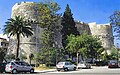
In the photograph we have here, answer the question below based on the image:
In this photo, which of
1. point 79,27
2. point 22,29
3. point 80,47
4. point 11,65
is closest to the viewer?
point 11,65

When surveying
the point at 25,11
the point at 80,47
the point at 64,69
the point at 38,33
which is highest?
the point at 25,11

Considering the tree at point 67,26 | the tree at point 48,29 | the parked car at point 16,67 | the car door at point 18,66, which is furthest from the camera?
the tree at point 67,26

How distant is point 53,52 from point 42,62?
451 cm

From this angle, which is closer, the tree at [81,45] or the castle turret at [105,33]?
the tree at [81,45]

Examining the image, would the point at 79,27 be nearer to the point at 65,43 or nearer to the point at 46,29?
the point at 65,43

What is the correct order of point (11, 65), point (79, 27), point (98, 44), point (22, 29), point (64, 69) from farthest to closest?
1. point (79, 27)
2. point (98, 44)
3. point (22, 29)
4. point (64, 69)
5. point (11, 65)

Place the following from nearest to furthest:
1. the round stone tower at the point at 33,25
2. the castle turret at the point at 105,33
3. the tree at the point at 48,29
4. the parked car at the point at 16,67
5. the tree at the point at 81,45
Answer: the parked car at the point at 16,67
the tree at the point at 48,29
the tree at the point at 81,45
the round stone tower at the point at 33,25
the castle turret at the point at 105,33

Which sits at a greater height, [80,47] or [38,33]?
[38,33]

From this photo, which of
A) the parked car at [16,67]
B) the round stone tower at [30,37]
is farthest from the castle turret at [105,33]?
the parked car at [16,67]

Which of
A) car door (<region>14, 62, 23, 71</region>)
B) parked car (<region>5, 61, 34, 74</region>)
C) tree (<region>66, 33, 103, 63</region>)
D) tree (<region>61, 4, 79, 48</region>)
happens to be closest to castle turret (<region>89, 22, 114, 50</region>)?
tree (<region>61, 4, 79, 48</region>)

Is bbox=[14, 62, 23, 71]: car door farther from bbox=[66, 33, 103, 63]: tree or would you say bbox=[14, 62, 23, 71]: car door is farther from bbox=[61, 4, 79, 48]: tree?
bbox=[61, 4, 79, 48]: tree

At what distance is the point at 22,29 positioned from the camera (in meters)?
59.8

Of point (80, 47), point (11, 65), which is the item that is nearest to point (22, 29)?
point (80, 47)

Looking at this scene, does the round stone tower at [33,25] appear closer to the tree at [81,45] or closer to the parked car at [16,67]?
the tree at [81,45]
